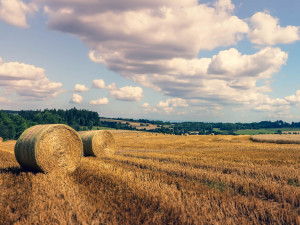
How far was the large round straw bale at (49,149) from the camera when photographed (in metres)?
10.3

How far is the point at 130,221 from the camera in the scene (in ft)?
15.9

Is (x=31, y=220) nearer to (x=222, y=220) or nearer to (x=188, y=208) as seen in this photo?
(x=188, y=208)

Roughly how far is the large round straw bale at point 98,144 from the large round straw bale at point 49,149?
487cm

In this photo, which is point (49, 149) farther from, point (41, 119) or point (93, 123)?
point (93, 123)

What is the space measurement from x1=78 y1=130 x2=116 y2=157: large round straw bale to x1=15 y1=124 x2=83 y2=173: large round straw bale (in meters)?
4.87

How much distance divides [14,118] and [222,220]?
8841 cm

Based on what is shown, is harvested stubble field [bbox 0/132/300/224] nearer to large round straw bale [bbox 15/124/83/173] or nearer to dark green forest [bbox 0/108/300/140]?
large round straw bale [bbox 15/124/83/173]

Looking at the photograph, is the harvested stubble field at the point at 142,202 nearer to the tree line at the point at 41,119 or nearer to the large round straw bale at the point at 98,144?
the large round straw bale at the point at 98,144

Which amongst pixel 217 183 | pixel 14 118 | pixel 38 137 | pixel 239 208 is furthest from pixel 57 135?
pixel 14 118

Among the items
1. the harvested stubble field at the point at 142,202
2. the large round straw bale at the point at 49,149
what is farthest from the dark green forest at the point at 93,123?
the harvested stubble field at the point at 142,202

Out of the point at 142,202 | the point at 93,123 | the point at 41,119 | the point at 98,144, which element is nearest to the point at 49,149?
the point at 98,144

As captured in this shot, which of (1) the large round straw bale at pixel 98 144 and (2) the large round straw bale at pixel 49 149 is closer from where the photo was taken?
(2) the large round straw bale at pixel 49 149

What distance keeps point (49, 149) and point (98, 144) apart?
6.56m

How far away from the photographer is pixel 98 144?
57.1 feet
